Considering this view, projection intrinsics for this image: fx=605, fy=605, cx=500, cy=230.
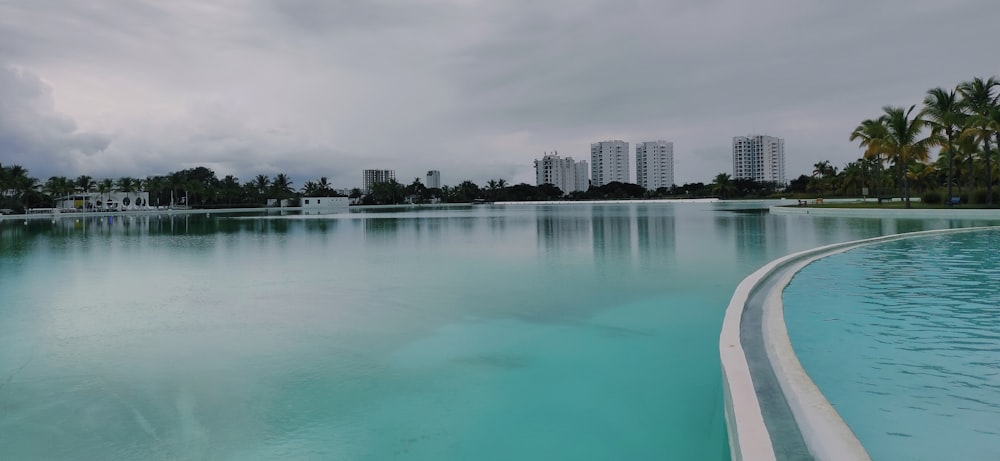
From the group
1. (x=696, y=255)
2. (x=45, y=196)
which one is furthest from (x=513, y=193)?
(x=696, y=255)

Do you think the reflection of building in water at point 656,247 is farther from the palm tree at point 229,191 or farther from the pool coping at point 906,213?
the palm tree at point 229,191

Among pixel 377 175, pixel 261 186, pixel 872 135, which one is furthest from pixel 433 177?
pixel 872 135

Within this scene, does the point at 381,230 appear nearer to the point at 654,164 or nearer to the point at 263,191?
the point at 263,191

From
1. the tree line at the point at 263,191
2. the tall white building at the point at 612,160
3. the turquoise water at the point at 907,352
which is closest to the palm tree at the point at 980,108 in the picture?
the turquoise water at the point at 907,352

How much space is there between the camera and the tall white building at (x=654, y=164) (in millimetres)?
142750

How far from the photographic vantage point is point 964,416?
353 centimetres

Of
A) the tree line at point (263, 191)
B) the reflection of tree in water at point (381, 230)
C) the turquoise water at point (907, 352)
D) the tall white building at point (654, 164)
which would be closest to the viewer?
the turquoise water at point (907, 352)

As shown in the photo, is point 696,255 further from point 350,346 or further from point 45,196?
point 45,196

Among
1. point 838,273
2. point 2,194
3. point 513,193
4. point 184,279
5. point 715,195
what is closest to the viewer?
point 838,273

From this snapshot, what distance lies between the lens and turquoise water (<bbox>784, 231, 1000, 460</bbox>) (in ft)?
10.9

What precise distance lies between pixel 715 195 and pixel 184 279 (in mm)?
86683

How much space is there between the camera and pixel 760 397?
12.2 feet

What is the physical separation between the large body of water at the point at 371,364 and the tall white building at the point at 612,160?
462 ft

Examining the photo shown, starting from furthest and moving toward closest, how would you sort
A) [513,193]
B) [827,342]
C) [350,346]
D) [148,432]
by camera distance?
[513,193], [350,346], [827,342], [148,432]
